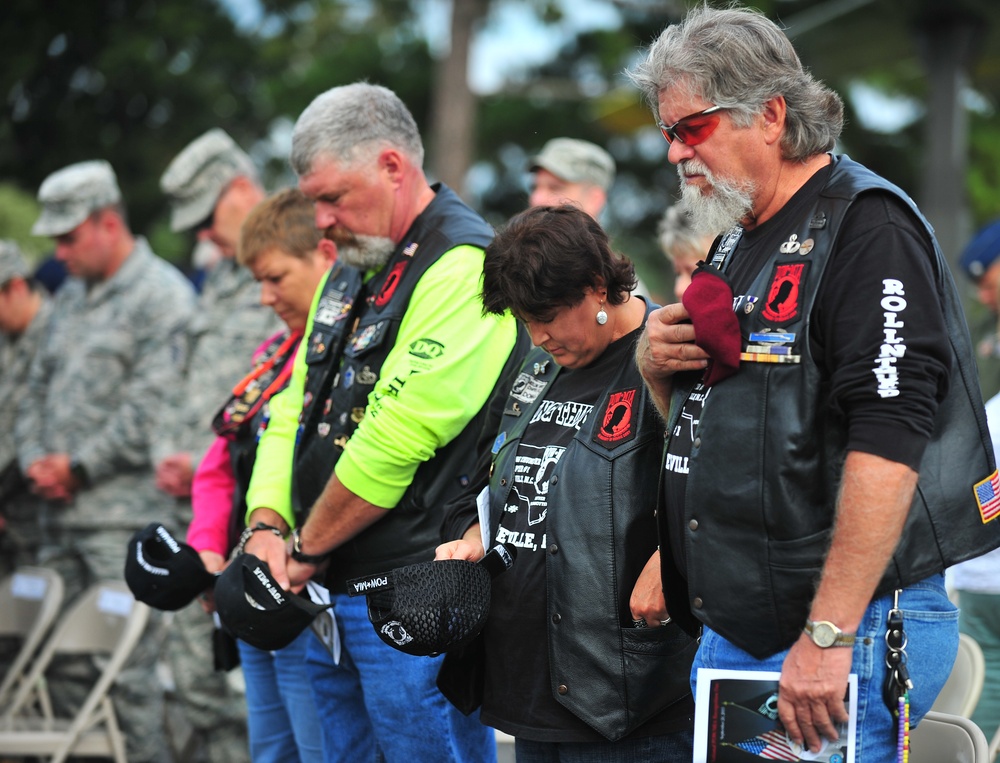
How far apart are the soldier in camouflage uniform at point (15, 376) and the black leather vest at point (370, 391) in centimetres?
320

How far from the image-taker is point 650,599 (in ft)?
7.85

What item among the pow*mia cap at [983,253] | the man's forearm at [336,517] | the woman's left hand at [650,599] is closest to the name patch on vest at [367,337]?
the man's forearm at [336,517]

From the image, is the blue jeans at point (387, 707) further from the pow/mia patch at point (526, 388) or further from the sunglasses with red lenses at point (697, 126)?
the sunglasses with red lenses at point (697, 126)

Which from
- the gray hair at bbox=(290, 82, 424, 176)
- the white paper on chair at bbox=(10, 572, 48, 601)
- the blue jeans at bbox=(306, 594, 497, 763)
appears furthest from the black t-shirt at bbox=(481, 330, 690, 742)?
the white paper on chair at bbox=(10, 572, 48, 601)

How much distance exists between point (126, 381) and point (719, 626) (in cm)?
381

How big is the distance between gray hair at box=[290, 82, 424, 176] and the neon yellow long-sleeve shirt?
0.37 m

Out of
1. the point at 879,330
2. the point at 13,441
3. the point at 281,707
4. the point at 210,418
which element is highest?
the point at 879,330

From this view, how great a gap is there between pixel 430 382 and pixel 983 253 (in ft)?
10.4

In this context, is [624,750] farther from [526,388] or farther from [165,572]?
[165,572]

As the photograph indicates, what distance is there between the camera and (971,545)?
6.63 feet

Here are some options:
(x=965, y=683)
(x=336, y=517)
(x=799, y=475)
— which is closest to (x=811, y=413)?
(x=799, y=475)

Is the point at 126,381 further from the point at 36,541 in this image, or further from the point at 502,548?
the point at 502,548

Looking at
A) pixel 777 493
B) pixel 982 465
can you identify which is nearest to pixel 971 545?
pixel 982 465

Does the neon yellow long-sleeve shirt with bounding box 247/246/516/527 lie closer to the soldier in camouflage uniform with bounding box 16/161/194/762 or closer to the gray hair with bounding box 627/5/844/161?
the gray hair with bounding box 627/5/844/161
